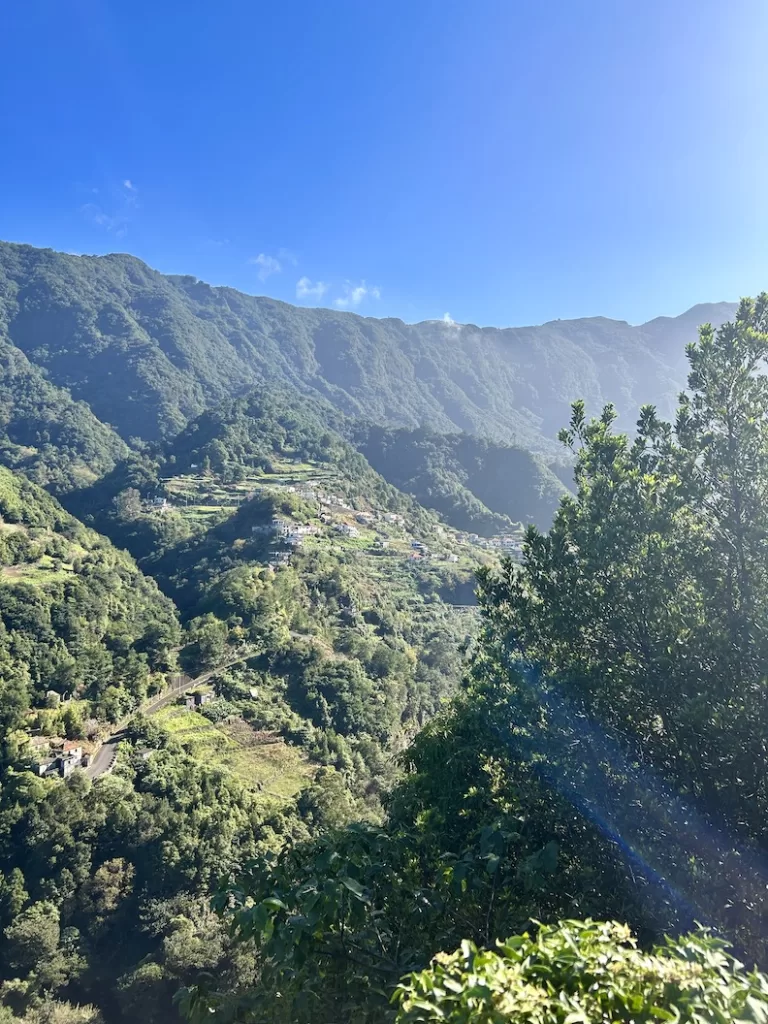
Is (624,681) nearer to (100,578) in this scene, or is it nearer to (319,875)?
(319,875)

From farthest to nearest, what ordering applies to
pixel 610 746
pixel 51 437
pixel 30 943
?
pixel 51 437 → pixel 30 943 → pixel 610 746

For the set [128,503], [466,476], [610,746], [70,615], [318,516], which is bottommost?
[70,615]

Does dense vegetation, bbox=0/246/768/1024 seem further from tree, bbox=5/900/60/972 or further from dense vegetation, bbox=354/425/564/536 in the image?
dense vegetation, bbox=354/425/564/536

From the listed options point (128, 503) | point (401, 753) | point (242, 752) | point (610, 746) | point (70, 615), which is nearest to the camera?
point (610, 746)

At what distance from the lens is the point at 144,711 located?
112ft

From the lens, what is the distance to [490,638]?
7.23m

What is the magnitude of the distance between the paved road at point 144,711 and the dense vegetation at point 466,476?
250 ft

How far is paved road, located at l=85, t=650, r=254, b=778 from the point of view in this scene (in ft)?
93.2

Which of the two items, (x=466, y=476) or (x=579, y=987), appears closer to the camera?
(x=579, y=987)

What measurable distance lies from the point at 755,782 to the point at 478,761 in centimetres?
447

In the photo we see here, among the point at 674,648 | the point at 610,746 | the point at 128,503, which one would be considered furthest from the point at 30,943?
the point at 128,503

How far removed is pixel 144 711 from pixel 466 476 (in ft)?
348

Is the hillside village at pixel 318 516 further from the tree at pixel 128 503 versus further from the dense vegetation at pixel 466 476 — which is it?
the dense vegetation at pixel 466 476

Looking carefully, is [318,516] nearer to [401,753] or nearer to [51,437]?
[401,753]
